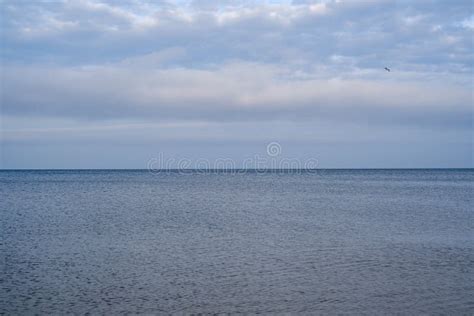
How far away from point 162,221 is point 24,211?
1450 centimetres

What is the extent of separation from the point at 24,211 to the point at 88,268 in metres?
26.3

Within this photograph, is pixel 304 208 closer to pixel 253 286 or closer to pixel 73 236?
pixel 73 236

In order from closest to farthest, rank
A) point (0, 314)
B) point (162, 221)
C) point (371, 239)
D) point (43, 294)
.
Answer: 1. point (0, 314)
2. point (43, 294)
3. point (371, 239)
4. point (162, 221)

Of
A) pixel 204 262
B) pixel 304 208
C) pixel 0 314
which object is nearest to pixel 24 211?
pixel 304 208

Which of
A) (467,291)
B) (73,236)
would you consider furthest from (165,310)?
(73,236)

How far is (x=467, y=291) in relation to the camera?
1794 centimetres

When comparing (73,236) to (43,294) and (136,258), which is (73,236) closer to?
(136,258)

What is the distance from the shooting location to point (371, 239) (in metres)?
29.1

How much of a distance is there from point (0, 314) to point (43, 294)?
2262 millimetres

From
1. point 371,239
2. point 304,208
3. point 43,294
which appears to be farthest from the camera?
point 304,208

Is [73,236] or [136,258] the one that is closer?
[136,258]

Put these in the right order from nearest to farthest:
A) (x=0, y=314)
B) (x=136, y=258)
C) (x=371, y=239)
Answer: (x=0, y=314) → (x=136, y=258) → (x=371, y=239)

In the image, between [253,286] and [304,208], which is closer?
→ [253,286]

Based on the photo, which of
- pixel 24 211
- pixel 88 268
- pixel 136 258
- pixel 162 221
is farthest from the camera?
pixel 24 211
